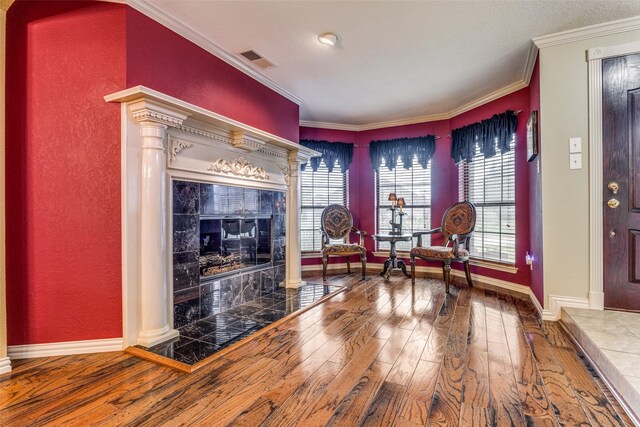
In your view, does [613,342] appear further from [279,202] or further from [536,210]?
[279,202]

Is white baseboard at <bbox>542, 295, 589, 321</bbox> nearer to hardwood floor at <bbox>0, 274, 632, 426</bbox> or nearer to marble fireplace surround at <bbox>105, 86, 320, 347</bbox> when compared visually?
hardwood floor at <bbox>0, 274, 632, 426</bbox>

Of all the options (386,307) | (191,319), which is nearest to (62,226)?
(191,319)

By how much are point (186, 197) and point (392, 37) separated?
2230 millimetres

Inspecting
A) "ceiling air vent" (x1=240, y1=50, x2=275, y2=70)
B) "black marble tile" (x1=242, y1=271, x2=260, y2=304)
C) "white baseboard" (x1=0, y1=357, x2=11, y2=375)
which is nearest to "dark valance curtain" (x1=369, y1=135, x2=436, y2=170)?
"ceiling air vent" (x1=240, y1=50, x2=275, y2=70)

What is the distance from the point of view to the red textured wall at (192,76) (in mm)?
2252

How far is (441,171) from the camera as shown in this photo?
4.74 meters

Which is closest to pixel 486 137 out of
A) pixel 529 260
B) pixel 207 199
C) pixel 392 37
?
pixel 529 260

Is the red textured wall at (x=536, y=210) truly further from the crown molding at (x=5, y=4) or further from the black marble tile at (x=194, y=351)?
the crown molding at (x=5, y=4)

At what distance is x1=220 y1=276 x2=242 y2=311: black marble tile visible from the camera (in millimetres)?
2943

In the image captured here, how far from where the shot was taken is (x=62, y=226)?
2.10 m

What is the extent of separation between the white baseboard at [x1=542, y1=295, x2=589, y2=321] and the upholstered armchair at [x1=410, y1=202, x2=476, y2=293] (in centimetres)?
103

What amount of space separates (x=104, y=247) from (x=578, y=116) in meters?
3.85

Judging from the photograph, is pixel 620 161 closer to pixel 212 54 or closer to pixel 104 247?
pixel 212 54

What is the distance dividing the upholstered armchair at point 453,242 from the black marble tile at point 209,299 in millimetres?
2437
